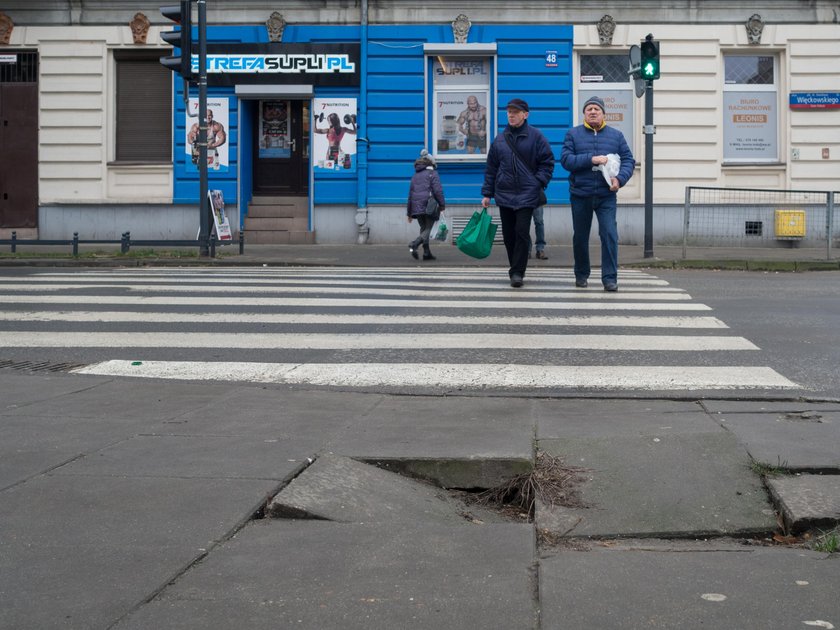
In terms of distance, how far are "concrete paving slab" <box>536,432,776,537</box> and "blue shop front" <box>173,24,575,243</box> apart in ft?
57.3

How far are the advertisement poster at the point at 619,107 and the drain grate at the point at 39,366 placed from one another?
16.3 meters

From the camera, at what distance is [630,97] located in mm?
22531

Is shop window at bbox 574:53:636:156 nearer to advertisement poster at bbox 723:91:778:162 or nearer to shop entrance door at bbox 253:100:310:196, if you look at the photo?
advertisement poster at bbox 723:91:778:162

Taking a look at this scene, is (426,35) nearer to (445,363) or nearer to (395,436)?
(445,363)

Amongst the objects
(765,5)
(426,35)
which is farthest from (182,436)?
(765,5)

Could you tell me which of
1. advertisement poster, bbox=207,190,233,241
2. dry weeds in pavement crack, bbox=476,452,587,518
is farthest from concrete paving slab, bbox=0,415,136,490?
advertisement poster, bbox=207,190,233,241

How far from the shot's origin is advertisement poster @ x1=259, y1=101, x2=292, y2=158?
23234mm

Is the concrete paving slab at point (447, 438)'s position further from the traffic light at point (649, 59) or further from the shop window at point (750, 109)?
the shop window at point (750, 109)

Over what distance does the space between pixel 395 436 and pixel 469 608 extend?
2.11m

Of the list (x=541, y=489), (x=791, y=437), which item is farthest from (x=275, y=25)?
(x=541, y=489)

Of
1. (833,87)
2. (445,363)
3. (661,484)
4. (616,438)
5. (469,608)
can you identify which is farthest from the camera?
(833,87)

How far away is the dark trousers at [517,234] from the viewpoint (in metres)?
11.8

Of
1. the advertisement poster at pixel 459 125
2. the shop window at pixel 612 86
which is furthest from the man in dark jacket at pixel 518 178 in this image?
the shop window at pixel 612 86

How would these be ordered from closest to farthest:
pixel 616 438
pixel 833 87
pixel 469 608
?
pixel 469 608
pixel 616 438
pixel 833 87
